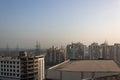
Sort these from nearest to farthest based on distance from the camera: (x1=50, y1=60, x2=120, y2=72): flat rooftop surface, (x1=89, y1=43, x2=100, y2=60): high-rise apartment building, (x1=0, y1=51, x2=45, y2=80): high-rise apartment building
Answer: (x1=50, y1=60, x2=120, y2=72): flat rooftop surface → (x1=0, y1=51, x2=45, y2=80): high-rise apartment building → (x1=89, y1=43, x2=100, y2=60): high-rise apartment building

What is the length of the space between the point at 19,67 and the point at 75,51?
62.5 feet

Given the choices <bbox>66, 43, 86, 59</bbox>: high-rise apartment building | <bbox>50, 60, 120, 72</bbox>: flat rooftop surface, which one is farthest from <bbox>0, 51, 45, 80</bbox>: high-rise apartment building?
<bbox>66, 43, 86, 59</bbox>: high-rise apartment building

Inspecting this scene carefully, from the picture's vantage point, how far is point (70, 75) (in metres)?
8.02

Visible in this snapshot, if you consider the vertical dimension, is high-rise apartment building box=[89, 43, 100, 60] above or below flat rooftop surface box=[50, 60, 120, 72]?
below

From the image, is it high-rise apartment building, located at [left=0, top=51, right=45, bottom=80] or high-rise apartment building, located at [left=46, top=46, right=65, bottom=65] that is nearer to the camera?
high-rise apartment building, located at [left=0, top=51, right=45, bottom=80]

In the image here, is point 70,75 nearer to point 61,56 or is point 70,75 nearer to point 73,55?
point 61,56

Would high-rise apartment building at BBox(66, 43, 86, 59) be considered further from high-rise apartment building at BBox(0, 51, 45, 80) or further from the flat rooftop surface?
the flat rooftop surface

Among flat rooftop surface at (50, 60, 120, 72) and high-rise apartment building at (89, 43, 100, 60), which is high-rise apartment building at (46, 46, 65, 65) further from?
flat rooftop surface at (50, 60, 120, 72)

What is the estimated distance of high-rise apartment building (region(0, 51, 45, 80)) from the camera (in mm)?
18019

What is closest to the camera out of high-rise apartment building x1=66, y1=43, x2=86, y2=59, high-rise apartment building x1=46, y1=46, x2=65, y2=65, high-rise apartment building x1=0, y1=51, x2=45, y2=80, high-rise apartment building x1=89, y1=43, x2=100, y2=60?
high-rise apartment building x1=0, y1=51, x2=45, y2=80

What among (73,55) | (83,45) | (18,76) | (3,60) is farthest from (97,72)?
(83,45)

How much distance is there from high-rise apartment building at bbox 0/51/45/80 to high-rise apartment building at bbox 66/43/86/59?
49.6 ft

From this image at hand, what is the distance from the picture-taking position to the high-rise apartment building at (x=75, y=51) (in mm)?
35138

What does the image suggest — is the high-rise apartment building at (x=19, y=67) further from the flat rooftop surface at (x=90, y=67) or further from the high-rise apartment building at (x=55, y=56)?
the high-rise apartment building at (x=55, y=56)
